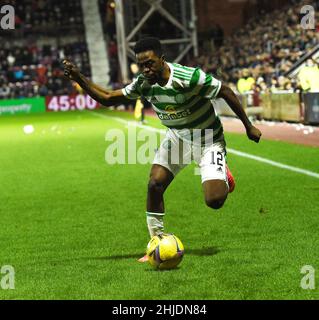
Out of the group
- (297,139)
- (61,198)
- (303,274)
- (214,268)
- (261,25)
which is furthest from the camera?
(261,25)

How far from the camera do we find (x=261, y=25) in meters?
44.0

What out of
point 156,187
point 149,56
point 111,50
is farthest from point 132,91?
point 111,50

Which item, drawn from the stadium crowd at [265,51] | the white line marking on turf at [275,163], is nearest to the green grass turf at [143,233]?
the white line marking on turf at [275,163]

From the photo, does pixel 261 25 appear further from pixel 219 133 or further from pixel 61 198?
pixel 219 133

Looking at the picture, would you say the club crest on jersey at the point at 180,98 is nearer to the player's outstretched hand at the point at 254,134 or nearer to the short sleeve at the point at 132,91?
the short sleeve at the point at 132,91

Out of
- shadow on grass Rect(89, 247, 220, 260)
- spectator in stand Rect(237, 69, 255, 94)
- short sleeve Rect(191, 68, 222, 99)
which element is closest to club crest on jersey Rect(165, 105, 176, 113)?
short sleeve Rect(191, 68, 222, 99)

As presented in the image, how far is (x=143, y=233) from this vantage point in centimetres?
884

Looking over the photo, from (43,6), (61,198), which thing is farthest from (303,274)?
(43,6)

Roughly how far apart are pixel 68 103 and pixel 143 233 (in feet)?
125

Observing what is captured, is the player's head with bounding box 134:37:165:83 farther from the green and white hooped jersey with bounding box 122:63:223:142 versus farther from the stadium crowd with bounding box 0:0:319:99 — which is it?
the stadium crowd with bounding box 0:0:319:99

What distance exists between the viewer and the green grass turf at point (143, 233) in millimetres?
6316

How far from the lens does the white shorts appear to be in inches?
298

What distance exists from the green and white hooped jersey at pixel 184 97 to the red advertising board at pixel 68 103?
38715 millimetres

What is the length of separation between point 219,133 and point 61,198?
482 centimetres
